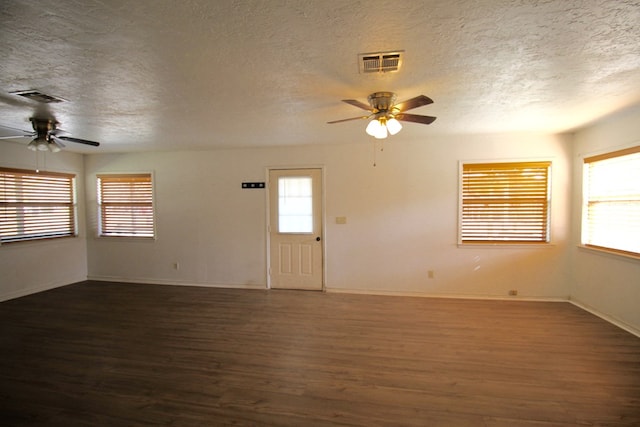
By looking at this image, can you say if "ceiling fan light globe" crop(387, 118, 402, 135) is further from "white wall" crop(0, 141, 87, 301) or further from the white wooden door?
"white wall" crop(0, 141, 87, 301)

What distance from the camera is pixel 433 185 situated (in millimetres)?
4406

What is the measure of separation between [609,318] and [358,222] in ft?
10.9

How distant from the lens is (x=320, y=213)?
478 centimetres

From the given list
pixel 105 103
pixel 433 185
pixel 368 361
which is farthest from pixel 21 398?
pixel 433 185

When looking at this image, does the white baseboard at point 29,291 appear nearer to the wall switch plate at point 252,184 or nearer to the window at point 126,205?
the window at point 126,205

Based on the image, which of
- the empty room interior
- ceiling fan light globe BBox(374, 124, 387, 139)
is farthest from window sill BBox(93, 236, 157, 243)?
ceiling fan light globe BBox(374, 124, 387, 139)

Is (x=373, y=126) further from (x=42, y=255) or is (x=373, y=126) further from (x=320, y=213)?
(x=42, y=255)

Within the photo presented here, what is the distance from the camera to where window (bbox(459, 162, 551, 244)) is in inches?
163

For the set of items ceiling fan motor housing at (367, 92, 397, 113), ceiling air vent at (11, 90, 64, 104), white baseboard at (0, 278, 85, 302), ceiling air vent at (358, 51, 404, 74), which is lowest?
white baseboard at (0, 278, 85, 302)

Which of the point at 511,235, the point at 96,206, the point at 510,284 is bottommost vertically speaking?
the point at 510,284

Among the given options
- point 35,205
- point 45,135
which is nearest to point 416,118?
point 45,135

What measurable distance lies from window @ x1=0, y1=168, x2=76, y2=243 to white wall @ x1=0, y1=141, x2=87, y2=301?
111 millimetres

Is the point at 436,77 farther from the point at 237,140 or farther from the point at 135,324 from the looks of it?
the point at 135,324

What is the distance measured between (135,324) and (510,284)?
17.1 ft
